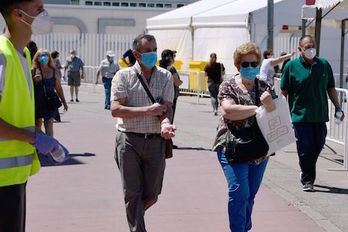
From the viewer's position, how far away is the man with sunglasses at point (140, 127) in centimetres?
612

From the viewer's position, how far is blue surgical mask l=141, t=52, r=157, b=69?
610 centimetres

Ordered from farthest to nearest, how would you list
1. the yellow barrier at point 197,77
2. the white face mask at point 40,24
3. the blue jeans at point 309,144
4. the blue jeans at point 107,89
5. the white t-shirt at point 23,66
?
the yellow barrier at point 197,77 < the blue jeans at point 107,89 < the blue jeans at point 309,144 < the white face mask at point 40,24 < the white t-shirt at point 23,66

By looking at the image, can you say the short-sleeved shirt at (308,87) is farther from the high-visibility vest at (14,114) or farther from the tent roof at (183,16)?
the tent roof at (183,16)

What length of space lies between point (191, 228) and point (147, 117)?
1.58 metres

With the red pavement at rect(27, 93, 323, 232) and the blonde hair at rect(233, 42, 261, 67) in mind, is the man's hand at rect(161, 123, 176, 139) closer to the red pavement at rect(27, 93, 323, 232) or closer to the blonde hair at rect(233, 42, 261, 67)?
the blonde hair at rect(233, 42, 261, 67)

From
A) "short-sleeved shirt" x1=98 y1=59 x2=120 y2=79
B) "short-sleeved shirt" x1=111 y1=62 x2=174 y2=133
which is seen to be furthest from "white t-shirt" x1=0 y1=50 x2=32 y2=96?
"short-sleeved shirt" x1=98 y1=59 x2=120 y2=79

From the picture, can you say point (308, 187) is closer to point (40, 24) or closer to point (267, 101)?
point (267, 101)

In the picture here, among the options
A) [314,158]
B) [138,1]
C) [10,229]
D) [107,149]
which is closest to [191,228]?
[314,158]

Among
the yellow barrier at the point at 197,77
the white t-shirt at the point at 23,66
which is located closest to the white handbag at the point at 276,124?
the white t-shirt at the point at 23,66

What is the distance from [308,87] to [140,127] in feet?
11.3

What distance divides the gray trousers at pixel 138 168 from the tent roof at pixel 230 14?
18379 millimetres

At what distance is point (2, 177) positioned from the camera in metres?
4.00

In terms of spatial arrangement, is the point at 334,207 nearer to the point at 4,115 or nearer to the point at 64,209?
the point at 64,209

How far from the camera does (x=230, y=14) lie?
2509cm
